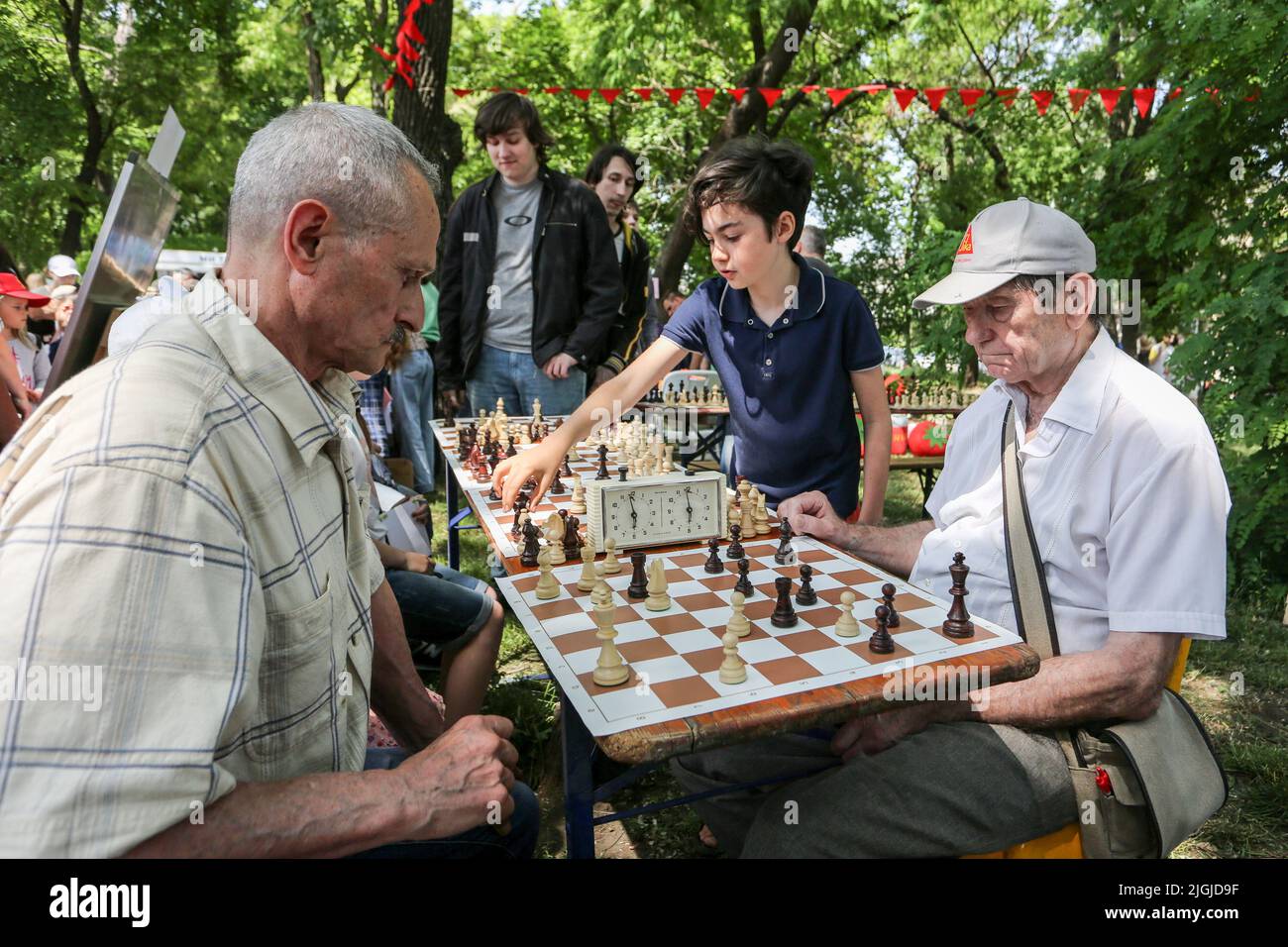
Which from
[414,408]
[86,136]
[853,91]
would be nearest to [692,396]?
[414,408]

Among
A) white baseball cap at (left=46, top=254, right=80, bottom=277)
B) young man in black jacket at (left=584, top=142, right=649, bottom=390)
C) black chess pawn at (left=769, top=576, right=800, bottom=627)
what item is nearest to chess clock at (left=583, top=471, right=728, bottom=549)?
black chess pawn at (left=769, top=576, right=800, bottom=627)

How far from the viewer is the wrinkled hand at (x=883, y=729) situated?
190 cm

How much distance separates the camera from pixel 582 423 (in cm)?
299

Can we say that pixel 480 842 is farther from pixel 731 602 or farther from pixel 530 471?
pixel 530 471

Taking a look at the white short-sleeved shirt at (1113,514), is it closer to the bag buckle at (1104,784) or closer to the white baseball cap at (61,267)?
the bag buckle at (1104,784)

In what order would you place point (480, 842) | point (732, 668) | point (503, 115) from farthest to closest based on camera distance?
1. point (503, 115)
2. point (480, 842)
3. point (732, 668)

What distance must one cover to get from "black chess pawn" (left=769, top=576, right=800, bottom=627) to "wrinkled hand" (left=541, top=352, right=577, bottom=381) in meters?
3.03

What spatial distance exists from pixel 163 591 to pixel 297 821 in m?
0.40

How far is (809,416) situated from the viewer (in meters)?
3.28

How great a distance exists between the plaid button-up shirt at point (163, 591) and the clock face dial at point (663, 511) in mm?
1082

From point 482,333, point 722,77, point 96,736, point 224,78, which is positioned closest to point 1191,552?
point 96,736

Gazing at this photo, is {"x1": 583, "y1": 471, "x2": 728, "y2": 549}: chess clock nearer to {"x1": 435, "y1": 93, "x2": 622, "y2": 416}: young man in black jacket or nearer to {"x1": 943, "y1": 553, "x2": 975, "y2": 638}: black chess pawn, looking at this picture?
{"x1": 943, "y1": 553, "x2": 975, "y2": 638}: black chess pawn

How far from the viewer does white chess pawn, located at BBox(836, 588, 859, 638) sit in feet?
6.13

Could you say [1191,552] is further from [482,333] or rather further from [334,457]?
[482,333]
